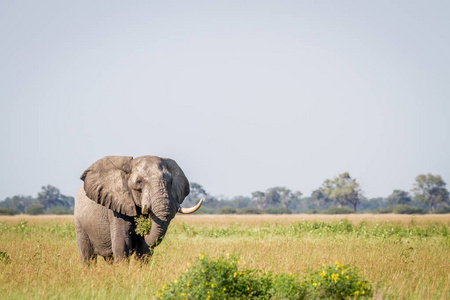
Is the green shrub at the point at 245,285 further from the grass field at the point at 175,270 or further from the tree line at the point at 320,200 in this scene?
the tree line at the point at 320,200

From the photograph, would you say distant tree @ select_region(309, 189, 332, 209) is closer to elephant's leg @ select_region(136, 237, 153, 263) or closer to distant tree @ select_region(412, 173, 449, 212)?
distant tree @ select_region(412, 173, 449, 212)

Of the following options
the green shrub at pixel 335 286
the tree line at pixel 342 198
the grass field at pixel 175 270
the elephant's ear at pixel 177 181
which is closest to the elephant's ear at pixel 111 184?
the elephant's ear at pixel 177 181

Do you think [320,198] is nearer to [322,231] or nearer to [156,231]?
[322,231]

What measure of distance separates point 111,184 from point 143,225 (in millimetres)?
1226

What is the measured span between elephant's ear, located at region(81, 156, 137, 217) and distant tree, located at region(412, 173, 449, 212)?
129280 mm

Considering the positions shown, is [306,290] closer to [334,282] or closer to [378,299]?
[334,282]

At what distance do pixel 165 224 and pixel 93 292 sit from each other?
2072 millimetres

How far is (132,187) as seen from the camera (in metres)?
11.2

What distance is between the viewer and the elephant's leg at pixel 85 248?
12.4 metres

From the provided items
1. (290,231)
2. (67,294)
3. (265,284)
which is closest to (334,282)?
(265,284)

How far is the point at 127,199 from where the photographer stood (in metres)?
11.1

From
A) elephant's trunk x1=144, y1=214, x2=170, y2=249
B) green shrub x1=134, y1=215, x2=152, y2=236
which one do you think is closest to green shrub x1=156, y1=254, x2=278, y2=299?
elephant's trunk x1=144, y1=214, x2=170, y2=249

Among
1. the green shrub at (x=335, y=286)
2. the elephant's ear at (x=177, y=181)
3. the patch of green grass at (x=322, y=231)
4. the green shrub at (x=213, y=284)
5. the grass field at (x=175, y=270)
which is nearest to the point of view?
the green shrub at (x=213, y=284)

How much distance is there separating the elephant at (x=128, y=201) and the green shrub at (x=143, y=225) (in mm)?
107
